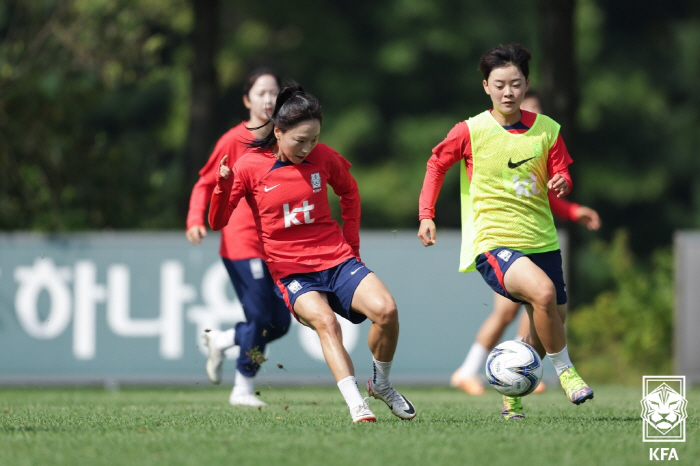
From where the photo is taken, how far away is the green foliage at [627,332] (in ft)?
43.0

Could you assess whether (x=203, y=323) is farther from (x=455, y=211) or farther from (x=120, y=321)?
(x=455, y=211)

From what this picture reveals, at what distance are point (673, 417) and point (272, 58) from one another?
22170 mm

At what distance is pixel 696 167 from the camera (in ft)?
83.4

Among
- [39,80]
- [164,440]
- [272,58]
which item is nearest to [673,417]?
[164,440]

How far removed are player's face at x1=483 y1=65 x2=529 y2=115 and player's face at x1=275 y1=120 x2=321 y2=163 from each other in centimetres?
109

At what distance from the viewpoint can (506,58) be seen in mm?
6762

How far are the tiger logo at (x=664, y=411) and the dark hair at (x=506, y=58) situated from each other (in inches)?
80.5

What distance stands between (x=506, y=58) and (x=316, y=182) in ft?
4.38

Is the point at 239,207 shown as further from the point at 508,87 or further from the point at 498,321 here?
the point at 498,321

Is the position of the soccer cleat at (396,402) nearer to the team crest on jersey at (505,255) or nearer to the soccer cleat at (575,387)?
the soccer cleat at (575,387)

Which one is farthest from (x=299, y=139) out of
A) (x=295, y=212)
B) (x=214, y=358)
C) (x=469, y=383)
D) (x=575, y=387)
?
(x=469, y=383)

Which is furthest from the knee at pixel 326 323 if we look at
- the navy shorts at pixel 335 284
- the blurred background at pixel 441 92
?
the blurred background at pixel 441 92

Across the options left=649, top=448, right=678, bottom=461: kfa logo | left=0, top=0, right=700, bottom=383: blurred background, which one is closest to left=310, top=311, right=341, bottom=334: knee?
left=649, top=448, right=678, bottom=461: kfa logo

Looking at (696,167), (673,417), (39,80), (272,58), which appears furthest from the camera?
(272,58)
